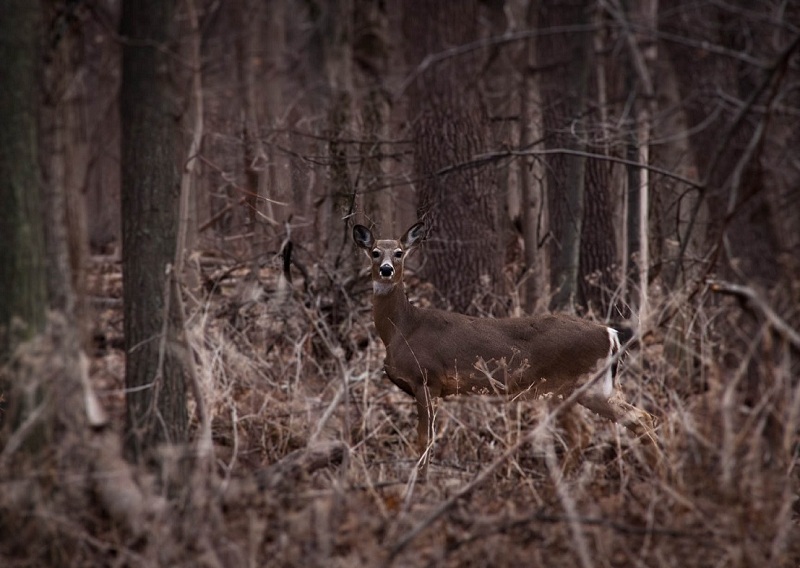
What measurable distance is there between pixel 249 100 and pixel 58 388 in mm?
16111

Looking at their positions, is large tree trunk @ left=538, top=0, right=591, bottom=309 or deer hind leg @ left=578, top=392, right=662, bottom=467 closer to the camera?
deer hind leg @ left=578, top=392, right=662, bottom=467

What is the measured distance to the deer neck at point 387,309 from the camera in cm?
791

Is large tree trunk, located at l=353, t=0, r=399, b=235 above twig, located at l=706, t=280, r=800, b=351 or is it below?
above

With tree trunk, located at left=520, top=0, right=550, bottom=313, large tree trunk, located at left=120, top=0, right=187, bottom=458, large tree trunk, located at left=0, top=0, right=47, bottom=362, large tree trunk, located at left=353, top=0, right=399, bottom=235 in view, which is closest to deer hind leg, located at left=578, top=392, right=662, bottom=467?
large tree trunk, located at left=353, top=0, right=399, bottom=235

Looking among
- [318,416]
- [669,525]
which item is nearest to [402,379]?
[318,416]

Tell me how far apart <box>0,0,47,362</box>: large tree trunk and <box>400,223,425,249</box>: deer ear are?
3639mm

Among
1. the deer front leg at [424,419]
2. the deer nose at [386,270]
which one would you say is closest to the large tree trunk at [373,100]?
the deer nose at [386,270]

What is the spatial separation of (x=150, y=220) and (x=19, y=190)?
1423 mm

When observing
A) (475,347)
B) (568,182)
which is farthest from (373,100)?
(475,347)

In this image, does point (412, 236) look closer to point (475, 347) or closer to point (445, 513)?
point (475, 347)

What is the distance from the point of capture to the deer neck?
7.91 m

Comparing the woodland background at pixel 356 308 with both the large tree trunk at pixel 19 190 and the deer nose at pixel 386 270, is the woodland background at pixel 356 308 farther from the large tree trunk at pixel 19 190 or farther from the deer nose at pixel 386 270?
the deer nose at pixel 386 270

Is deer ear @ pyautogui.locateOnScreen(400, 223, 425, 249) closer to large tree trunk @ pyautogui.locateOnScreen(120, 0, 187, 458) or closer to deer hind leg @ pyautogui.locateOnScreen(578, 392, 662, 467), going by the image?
deer hind leg @ pyautogui.locateOnScreen(578, 392, 662, 467)

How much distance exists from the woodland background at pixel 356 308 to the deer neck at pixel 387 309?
0.43 meters
